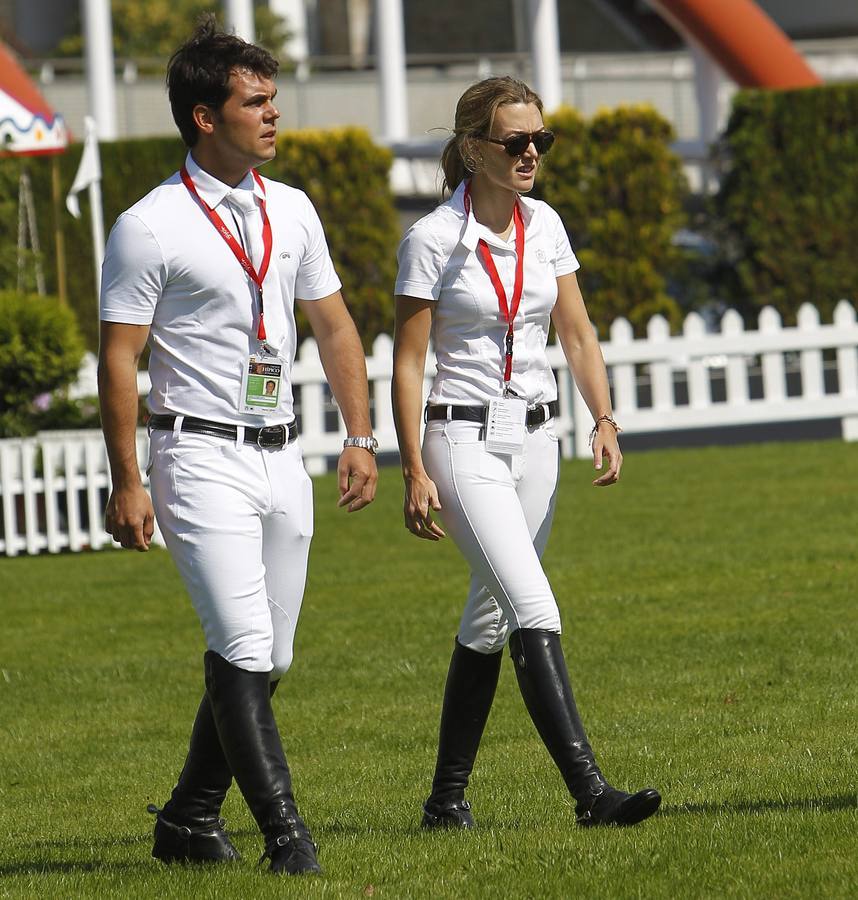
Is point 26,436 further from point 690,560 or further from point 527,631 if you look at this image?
point 527,631

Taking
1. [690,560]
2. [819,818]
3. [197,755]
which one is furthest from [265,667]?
[690,560]

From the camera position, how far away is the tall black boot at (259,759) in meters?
4.12

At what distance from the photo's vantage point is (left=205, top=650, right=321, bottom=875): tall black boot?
412cm

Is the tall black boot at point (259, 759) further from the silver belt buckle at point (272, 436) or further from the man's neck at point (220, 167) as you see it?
the man's neck at point (220, 167)

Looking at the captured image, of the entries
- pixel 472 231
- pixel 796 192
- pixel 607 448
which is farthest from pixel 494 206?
pixel 796 192

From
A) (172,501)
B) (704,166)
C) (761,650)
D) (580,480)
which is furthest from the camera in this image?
(704,166)

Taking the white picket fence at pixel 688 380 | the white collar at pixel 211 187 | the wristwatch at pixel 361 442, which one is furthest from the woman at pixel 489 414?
the white picket fence at pixel 688 380

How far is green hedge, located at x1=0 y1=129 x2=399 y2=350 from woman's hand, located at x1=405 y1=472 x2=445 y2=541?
14422 mm

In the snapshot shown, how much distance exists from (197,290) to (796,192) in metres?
15.9

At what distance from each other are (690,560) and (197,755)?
572 centimetres

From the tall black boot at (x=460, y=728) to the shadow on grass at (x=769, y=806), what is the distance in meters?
0.55

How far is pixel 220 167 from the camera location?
4289mm

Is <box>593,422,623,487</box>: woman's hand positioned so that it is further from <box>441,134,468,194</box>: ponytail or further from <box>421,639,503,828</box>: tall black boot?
<box>441,134,468,194</box>: ponytail

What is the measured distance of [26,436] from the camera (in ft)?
38.9
